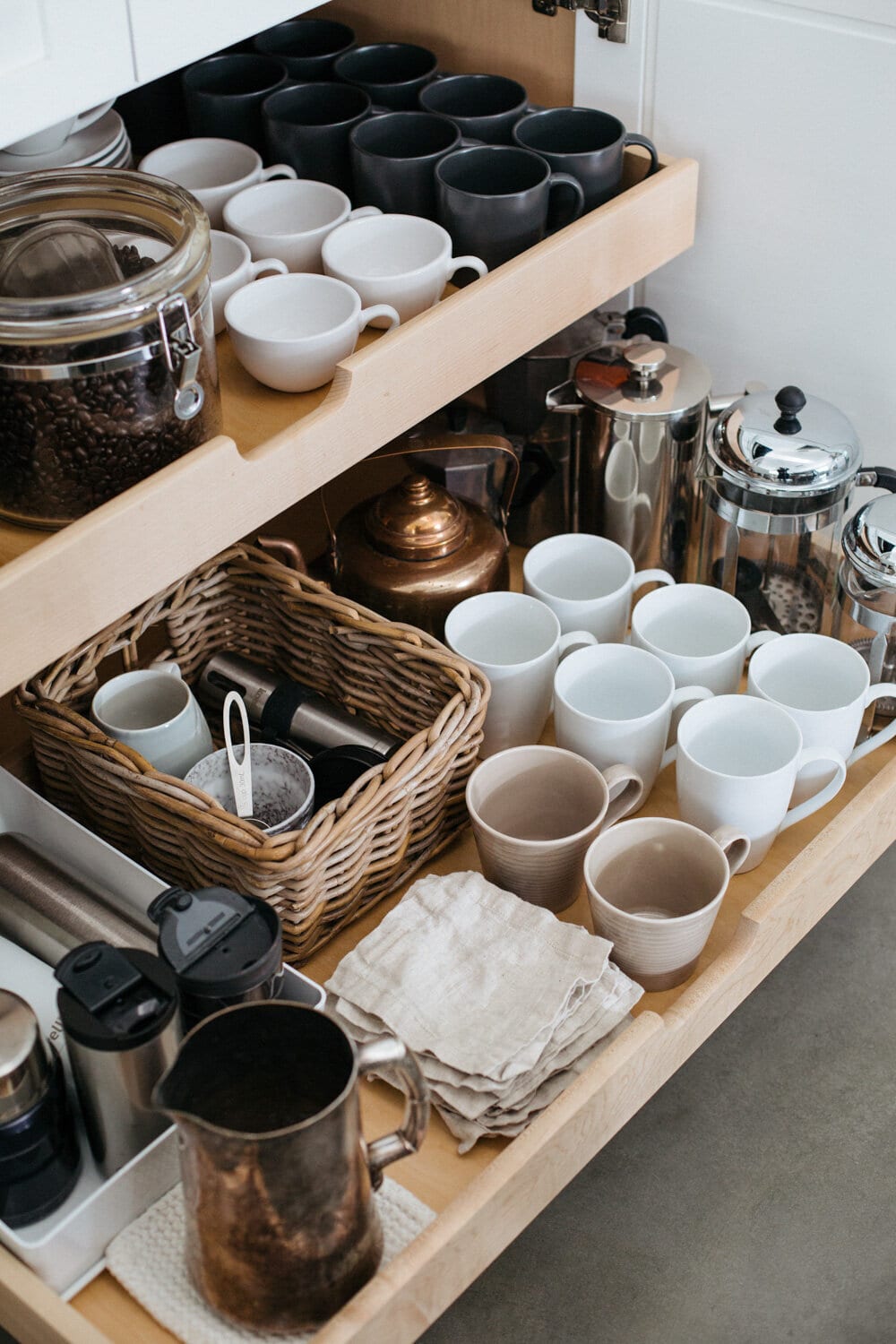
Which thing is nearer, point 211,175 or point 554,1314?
point 554,1314

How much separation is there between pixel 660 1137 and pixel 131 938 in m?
0.50

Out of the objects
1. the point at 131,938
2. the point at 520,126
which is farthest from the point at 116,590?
the point at 520,126

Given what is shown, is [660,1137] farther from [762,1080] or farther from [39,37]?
[39,37]

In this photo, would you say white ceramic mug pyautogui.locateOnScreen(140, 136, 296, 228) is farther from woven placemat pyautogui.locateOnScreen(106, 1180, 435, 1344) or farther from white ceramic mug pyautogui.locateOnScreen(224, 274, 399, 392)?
woven placemat pyautogui.locateOnScreen(106, 1180, 435, 1344)

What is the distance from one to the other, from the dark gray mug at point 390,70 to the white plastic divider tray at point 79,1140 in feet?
2.31

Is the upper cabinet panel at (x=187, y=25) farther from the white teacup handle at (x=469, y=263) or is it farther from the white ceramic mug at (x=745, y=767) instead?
the white ceramic mug at (x=745, y=767)

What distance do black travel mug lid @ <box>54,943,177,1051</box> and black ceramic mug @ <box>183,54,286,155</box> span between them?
0.79m

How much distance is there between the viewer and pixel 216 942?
0.78 metres

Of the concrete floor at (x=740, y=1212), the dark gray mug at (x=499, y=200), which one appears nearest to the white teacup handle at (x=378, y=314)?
the dark gray mug at (x=499, y=200)

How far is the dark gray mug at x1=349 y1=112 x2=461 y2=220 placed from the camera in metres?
1.11

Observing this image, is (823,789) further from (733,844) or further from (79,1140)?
(79,1140)

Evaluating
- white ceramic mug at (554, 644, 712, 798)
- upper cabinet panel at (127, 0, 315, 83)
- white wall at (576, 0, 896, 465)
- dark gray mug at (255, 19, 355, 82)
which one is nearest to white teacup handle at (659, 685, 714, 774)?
white ceramic mug at (554, 644, 712, 798)

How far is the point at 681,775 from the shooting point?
1.02m

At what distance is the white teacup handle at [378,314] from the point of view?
99 centimetres
